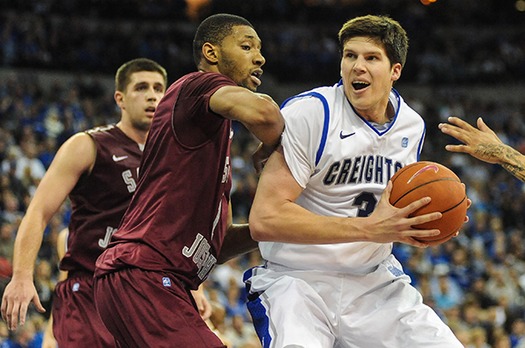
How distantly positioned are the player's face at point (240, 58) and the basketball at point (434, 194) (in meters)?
0.95

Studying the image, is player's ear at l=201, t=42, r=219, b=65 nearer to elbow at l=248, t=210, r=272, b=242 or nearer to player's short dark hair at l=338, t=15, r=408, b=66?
player's short dark hair at l=338, t=15, r=408, b=66

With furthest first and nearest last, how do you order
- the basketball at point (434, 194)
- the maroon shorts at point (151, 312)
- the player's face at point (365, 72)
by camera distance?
the player's face at point (365, 72)
the maroon shorts at point (151, 312)
the basketball at point (434, 194)

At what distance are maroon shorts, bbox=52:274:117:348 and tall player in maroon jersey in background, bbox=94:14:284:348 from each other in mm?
1117

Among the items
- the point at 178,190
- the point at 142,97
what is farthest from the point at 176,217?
the point at 142,97

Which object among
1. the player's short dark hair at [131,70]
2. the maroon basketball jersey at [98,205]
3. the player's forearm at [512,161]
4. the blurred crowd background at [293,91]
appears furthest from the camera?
the blurred crowd background at [293,91]

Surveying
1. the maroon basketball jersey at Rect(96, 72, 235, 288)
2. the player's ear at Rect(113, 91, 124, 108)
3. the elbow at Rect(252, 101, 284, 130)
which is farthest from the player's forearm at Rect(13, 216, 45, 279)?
the elbow at Rect(252, 101, 284, 130)

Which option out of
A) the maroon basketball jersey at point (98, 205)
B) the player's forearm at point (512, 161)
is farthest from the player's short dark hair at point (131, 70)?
the player's forearm at point (512, 161)

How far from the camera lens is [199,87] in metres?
4.04

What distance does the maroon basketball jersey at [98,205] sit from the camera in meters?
5.27

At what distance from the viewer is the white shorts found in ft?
13.3

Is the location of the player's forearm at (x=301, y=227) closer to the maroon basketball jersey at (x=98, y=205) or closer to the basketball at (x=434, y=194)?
the basketball at (x=434, y=194)

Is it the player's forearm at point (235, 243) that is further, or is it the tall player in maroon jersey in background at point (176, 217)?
the player's forearm at point (235, 243)

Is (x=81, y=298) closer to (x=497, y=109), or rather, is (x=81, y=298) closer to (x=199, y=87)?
(x=199, y=87)

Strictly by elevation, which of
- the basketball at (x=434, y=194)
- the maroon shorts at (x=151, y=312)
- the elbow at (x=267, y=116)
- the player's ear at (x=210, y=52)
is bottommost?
the maroon shorts at (x=151, y=312)
